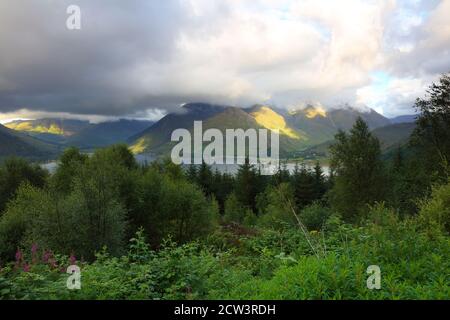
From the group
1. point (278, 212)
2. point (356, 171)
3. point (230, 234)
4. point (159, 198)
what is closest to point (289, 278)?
point (230, 234)

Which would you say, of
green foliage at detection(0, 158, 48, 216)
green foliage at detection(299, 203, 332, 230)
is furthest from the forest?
green foliage at detection(0, 158, 48, 216)

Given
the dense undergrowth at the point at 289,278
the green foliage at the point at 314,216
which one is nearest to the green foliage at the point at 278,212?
the green foliage at the point at 314,216

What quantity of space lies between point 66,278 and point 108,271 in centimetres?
109

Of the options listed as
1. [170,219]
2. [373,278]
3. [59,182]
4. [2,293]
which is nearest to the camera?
[2,293]

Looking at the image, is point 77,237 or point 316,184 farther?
point 316,184

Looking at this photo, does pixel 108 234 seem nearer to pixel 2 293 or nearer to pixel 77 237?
pixel 77 237

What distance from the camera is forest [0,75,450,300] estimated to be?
21.4ft

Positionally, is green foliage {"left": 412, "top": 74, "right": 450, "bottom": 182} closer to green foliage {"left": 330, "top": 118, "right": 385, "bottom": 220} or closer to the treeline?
the treeline

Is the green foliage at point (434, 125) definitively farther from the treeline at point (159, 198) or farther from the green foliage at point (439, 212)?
the green foliage at point (439, 212)

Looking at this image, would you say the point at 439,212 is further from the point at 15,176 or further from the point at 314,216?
the point at 15,176

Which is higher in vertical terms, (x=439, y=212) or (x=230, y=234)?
(x=439, y=212)

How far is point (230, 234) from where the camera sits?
89.8 ft

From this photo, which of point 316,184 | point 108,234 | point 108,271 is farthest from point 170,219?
point 316,184
